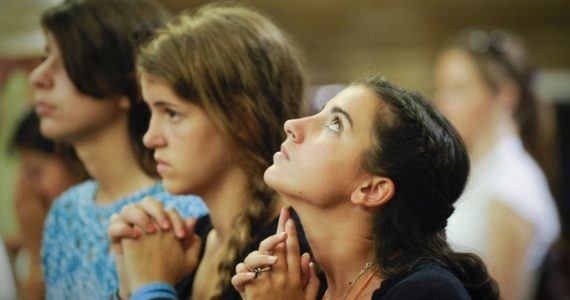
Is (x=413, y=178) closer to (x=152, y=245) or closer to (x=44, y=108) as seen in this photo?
(x=152, y=245)

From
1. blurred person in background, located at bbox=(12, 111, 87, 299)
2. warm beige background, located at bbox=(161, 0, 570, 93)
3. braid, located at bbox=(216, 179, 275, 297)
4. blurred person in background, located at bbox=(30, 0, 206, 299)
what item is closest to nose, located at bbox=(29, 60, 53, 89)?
blurred person in background, located at bbox=(30, 0, 206, 299)

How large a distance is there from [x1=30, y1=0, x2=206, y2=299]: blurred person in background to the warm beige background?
1911 mm

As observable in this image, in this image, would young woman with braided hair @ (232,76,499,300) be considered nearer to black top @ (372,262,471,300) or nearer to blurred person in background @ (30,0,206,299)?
black top @ (372,262,471,300)

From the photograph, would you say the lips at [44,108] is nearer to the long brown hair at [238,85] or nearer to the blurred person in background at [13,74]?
the blurred person in background at [13,74]

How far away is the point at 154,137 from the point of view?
112cm

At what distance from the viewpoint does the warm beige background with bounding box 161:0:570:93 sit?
341 cm

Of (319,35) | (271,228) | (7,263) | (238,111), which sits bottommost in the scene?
(319,35)

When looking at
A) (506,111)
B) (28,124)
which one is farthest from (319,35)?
(28,124)

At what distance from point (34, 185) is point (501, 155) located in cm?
98

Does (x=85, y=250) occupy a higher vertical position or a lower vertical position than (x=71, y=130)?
lower

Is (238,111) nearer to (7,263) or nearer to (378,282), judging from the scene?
(378,282)

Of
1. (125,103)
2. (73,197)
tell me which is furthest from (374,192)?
(73,197)

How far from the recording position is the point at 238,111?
1112 mm

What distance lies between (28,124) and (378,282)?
0.74 meters
